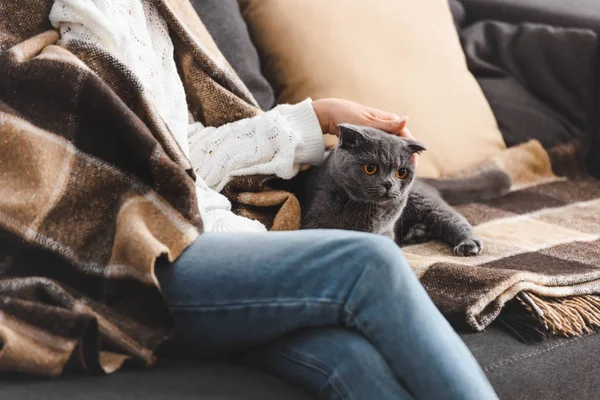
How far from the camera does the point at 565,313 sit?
4.16ft

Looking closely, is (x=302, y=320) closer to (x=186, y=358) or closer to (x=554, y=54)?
(x=186, y=358)

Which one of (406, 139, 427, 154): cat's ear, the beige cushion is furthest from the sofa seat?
the beige cushion

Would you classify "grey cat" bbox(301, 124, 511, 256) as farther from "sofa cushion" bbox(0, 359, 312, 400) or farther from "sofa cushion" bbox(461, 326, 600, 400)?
"sofa cushion" bbox(0, 359, 312, 400)

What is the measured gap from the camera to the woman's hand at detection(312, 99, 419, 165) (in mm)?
1500

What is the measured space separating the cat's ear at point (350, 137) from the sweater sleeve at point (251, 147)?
0.05m

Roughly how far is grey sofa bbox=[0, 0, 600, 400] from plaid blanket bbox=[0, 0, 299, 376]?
0.10ft

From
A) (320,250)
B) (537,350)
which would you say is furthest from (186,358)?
(537,350)

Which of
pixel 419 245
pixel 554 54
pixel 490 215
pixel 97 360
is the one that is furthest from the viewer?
pixel 554 54

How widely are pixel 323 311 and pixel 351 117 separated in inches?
24.5

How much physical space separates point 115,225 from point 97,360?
0.62ft

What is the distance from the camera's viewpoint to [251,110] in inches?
58.5

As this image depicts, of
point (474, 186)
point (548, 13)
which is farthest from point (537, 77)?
point (474, 186)

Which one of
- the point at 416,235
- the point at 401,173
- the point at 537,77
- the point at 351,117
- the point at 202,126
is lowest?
the point at 537,77

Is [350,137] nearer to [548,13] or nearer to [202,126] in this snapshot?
[202,126]
